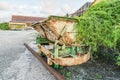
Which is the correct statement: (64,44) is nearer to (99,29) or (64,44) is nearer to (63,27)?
(63,27)

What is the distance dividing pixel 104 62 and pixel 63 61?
1.98 metres

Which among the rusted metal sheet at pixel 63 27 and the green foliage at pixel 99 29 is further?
the green foliage at pixel 99 29

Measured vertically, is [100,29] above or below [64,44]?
above

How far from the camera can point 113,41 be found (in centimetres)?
534

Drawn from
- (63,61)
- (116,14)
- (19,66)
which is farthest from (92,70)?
(19,66)

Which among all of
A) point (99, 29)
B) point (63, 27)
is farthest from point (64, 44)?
point (99, 29)

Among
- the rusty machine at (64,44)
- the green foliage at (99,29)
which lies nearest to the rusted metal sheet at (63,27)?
the rusty machine at (64,44)

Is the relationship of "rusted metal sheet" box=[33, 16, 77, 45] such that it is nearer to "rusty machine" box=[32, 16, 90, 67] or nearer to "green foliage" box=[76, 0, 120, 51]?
"rusty machine" box=[32, 16, 90, 67]

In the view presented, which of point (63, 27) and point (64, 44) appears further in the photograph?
point (64, 44)

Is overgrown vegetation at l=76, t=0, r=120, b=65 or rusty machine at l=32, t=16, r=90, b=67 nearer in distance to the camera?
rusty machine at l=32, t=16, r=90, b=67

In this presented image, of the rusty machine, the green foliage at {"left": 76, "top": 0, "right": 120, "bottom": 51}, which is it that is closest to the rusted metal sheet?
the rusty machine

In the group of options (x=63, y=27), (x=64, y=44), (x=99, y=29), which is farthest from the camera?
(x=64, y=44)

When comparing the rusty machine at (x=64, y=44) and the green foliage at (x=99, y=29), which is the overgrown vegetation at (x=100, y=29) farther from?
the rusty machine at (x=64, y=44)

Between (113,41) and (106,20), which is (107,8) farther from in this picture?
(113,41)
